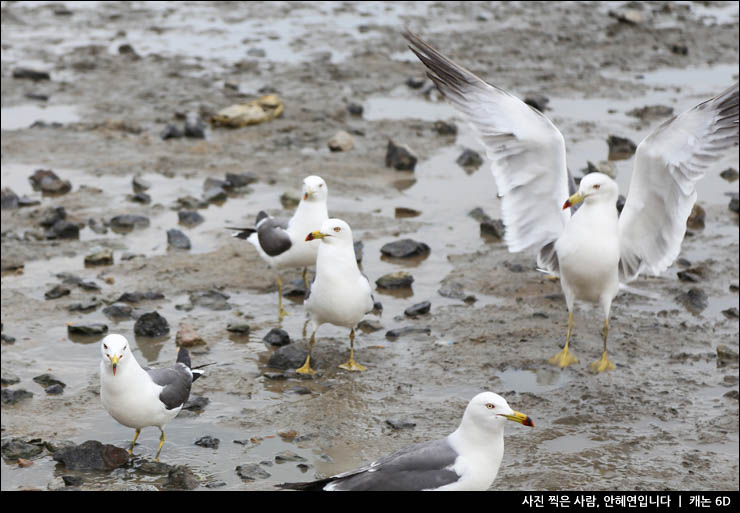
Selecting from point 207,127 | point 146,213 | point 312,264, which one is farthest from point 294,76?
point 312,264

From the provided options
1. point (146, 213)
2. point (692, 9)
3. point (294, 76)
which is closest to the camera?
point (146, 213)

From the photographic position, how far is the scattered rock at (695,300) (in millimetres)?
9242

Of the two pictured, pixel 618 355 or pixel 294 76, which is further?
pixel 294 76

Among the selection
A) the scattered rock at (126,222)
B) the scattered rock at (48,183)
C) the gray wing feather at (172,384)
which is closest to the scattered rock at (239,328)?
the gray wing feather at (172,384)

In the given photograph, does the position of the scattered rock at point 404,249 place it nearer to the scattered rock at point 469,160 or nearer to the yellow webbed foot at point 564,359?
the yellow webbed foot at point 564,359

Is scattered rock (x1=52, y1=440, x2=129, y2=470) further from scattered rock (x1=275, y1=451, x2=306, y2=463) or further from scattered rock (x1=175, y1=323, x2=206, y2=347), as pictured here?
scattered rock (x1=175, y1=323, x2=206, y2=347)

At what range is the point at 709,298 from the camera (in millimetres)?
9422

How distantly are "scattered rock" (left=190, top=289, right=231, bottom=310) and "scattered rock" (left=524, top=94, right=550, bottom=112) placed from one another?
6592mm

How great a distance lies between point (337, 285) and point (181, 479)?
208cm

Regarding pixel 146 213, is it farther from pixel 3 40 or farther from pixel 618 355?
pixel 3 40

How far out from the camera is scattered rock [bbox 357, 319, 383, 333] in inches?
353
